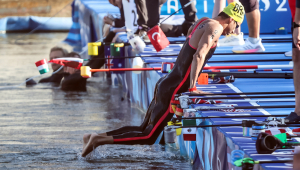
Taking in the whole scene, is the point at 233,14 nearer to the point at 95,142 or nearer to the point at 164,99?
the point at 164,99

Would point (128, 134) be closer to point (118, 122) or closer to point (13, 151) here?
point (13, 151)

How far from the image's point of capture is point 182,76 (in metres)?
4.49

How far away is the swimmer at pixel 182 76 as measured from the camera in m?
4.32

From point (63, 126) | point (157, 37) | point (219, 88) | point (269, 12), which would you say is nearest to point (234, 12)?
point (219, 88)

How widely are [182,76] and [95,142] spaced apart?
0.95 m

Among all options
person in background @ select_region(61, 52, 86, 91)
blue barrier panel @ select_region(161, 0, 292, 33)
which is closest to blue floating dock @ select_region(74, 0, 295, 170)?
blue barrier panel @ select_region(161, 0, 292, 33)

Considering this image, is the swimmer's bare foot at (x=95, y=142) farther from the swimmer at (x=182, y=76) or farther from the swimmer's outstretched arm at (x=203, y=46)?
the swimmer's outstretched arm at (x=203, y=46)

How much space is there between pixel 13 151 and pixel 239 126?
2.37 metres

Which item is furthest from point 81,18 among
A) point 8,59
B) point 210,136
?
point 210,136

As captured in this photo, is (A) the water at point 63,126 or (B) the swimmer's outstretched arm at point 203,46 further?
(A) the water at point 63,126

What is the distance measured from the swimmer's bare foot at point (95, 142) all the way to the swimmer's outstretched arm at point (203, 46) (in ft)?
2.84

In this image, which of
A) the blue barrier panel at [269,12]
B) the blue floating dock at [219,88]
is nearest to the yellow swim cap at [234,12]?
the blue floating dock at [219,88]

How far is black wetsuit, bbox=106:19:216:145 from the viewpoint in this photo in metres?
4.48

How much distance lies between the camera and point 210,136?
12.6ft
